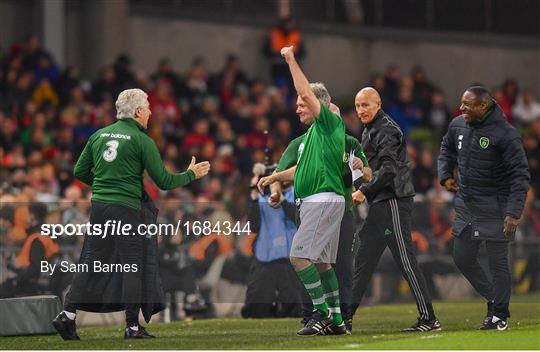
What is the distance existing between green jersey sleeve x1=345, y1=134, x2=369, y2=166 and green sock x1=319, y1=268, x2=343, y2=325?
1.06m

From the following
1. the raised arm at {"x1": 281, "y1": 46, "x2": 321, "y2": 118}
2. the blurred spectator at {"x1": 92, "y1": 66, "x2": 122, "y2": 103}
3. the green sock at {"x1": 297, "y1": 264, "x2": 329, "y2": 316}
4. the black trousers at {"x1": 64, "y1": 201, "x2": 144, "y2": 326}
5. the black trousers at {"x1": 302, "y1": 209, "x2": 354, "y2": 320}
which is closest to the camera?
the raised arm at {"x1": 281, "y1": 46, "x2": 321, "y2": 118}

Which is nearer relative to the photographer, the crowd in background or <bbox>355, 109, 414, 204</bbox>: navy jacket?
<bbox>355, 109, 414, 204</bbox>: navy jacket

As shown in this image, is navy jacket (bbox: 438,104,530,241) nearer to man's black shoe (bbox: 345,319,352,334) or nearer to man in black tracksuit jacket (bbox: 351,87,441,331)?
man in black tracksuit jacket (bbox: 351,87,441,331)

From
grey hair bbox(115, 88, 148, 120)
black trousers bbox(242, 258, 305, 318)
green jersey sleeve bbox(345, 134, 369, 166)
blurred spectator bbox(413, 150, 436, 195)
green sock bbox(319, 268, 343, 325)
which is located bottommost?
black trousers bbox(242, 258, 305, 318)

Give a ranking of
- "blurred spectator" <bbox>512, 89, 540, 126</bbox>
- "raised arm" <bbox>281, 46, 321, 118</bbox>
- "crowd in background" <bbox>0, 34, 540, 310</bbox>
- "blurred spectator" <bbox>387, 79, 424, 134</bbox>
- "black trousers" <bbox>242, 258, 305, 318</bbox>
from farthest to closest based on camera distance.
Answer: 1. "blurred spectator" <bbox>512, 89, 540, 126</bbox>
2. "blurred spectator" <bbox>387, 79, 424, 134</bbox>
3. "crowd in background" <bbox>0, 34, 540, 310</bbox>
4. "black trousers" <bbox>242, 258, 305, 318</bbox>
5. "raised arm" <bbox>281, 46, 321, 118</bbox>

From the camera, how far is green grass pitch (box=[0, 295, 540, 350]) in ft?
39.1

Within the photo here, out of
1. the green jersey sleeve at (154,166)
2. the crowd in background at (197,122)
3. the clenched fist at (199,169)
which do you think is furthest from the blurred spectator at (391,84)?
the green jersey sleeve at (154,166)

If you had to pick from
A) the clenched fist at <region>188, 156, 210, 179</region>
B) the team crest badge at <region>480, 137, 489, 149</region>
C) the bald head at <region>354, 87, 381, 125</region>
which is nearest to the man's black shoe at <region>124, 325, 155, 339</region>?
the clenched fist at <region>188, 156, 210, 179</region>

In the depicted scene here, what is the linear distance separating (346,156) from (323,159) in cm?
35

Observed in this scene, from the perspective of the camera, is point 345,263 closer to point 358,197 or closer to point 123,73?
point 358,197

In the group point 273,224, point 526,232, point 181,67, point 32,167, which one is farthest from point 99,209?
point 181,67

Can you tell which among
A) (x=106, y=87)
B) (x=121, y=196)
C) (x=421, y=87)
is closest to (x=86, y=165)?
(x=121, y=196)

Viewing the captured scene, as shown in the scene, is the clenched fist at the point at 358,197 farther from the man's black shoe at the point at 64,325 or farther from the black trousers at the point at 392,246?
the man's black shoe at the point at 64,325

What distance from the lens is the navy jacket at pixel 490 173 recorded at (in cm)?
1305
